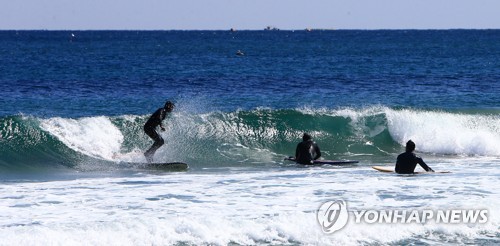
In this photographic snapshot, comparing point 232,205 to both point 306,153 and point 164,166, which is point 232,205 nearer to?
point 164,166

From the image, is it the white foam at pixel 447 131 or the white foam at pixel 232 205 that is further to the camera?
the white foam at pixel 447 131

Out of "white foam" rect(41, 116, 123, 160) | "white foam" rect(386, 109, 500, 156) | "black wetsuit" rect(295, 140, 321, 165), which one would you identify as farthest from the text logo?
"white foam" rect(386, 109, 500, 156)

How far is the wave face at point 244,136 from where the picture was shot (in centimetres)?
2344

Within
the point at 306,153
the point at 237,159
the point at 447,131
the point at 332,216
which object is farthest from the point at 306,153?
the point at 447,131

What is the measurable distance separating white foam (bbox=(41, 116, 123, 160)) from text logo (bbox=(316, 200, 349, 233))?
29.4ft

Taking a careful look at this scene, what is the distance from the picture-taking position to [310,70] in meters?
58.4

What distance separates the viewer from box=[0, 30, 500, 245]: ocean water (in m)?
14.0

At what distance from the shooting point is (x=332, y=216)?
14773mm

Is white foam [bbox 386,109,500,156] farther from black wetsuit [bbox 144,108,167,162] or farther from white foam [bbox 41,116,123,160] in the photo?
white foam [bbox 41,116,123,160]

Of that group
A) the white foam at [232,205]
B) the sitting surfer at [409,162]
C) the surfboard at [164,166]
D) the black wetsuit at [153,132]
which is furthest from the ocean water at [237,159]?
the black wetsuit at [153,132]

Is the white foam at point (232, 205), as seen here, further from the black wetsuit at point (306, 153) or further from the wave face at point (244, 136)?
the wave face at point (244, 136)

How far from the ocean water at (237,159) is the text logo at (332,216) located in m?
0.13

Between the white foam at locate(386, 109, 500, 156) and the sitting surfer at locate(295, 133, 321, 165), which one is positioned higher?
the white foam at locate(386, 109, 500, 156)

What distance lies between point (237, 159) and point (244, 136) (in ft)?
10.1
